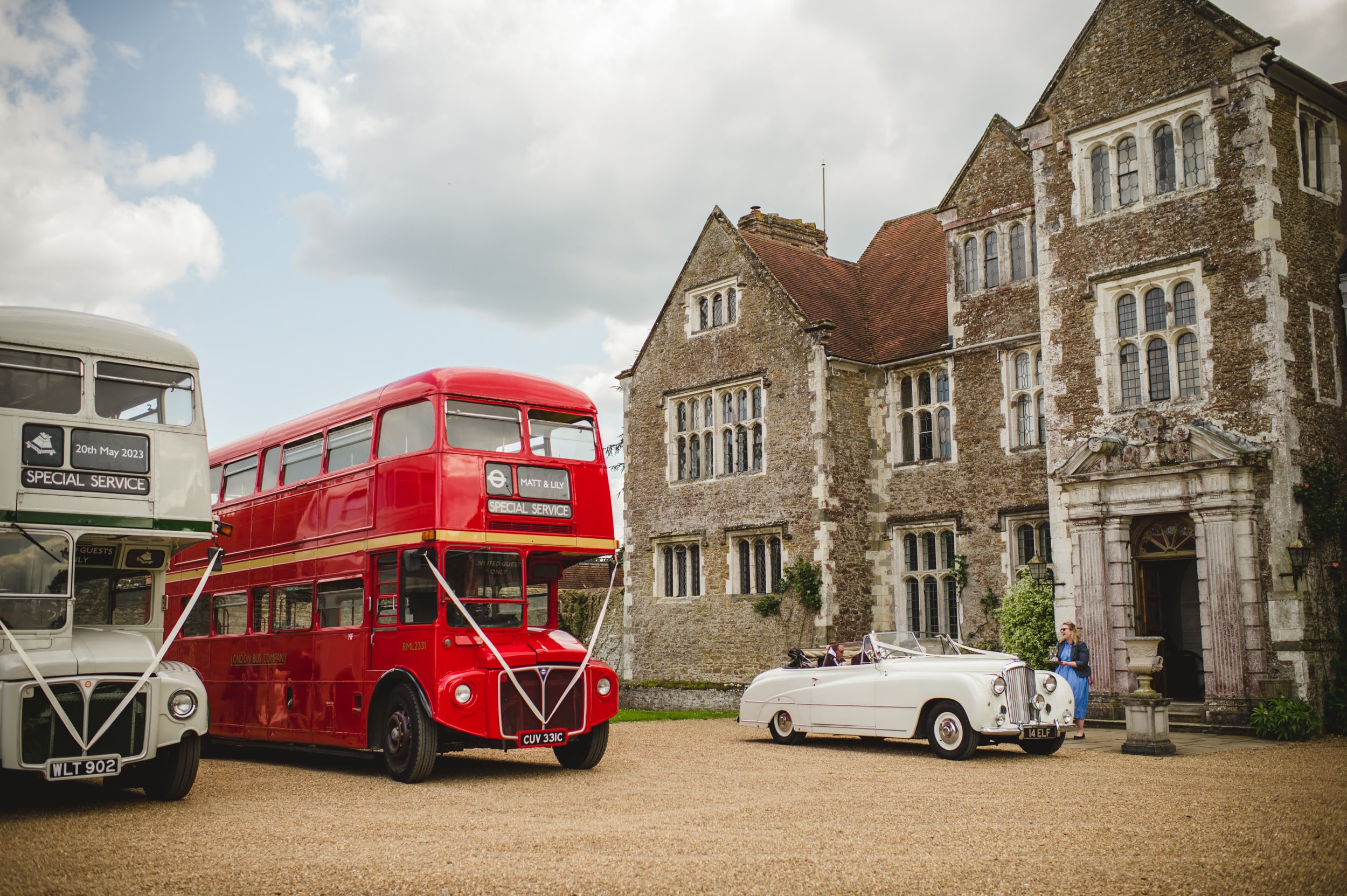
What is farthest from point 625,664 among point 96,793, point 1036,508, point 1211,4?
point 1211,4

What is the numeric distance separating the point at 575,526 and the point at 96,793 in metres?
4.90

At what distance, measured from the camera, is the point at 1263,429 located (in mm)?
14625

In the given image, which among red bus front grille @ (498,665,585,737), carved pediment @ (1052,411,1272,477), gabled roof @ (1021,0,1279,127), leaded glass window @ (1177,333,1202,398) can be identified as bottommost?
red bus front grille @ (498,665,585,737)

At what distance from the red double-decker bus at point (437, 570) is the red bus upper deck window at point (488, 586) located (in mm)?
17

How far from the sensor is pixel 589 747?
1174cm

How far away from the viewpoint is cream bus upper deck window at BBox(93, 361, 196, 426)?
9.41 m

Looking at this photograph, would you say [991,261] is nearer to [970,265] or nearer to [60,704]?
[970,265]

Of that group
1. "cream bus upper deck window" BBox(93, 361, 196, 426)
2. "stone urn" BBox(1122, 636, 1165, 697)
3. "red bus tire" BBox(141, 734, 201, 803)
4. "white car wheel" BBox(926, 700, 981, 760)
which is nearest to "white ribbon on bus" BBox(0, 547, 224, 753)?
"red bus tire" BBox(141, 734, 201, 803)

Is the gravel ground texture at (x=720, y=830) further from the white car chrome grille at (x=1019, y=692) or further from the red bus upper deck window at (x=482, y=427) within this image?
the red bus upper deck window at (x=482, y=427)

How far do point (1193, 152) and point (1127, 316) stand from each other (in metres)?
2.38

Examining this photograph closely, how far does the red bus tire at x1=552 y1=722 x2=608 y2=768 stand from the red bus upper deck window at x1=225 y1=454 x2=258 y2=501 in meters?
5.21

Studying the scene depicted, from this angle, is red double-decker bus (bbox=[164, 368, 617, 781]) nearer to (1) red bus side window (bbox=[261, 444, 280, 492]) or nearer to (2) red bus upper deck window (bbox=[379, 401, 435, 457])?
(2) red bus upper deck window (bbox=[379, 401, 435, 457])

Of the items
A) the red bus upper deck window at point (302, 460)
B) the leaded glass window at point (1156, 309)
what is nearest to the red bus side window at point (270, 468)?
the red bus upper deck window at point (302, 460)

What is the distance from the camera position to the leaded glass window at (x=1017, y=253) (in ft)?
62.7
